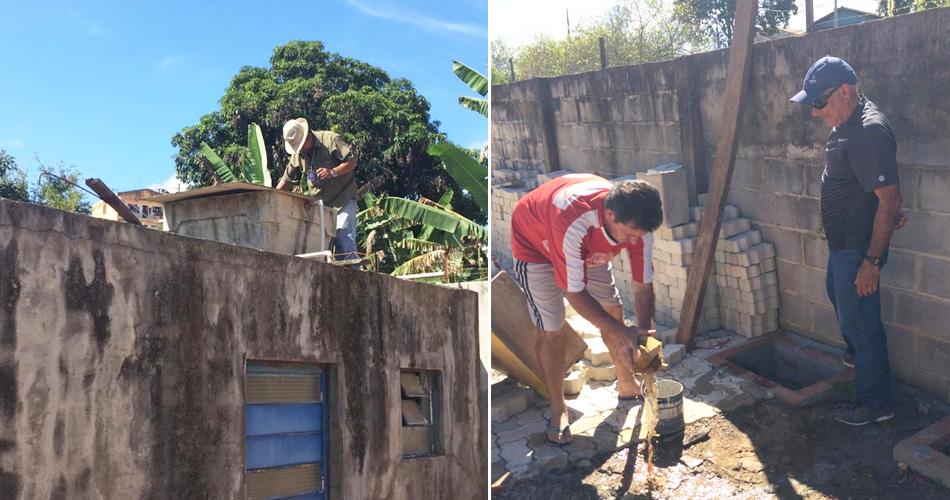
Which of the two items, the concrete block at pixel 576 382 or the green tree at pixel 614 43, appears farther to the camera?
the green tree at pixel 614 43

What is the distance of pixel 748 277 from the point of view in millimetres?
3846

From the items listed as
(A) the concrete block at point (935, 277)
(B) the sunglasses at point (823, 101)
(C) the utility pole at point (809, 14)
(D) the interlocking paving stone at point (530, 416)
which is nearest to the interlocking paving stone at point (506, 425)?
(D) the interlocking paving stone at point (530, 416)

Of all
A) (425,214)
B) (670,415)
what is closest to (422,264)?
(425,214)

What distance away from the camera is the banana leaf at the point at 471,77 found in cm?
812

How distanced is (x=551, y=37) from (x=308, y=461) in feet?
8.67

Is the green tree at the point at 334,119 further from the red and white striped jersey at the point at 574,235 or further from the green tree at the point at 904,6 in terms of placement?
the green tree at the point at 904,6

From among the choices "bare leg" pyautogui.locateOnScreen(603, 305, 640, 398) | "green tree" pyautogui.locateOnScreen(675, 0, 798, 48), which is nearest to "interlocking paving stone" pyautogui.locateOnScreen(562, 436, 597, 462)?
"bare leg" pyautogui.locateOnScreen(603, 305, 640, 398)

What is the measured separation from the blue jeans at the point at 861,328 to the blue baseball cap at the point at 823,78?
0.71 meters

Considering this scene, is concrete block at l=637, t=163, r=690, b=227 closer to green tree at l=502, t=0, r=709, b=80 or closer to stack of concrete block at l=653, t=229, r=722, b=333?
stack of concrete block at l=653, t=229, r=722, b=333

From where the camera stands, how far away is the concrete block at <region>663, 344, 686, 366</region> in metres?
3.92

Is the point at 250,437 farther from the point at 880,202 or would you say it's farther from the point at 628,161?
the point at 880,202

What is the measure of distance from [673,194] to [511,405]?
1.46 m

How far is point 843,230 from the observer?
11.0 ft

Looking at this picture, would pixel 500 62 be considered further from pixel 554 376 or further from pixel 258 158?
pixel 258 158
